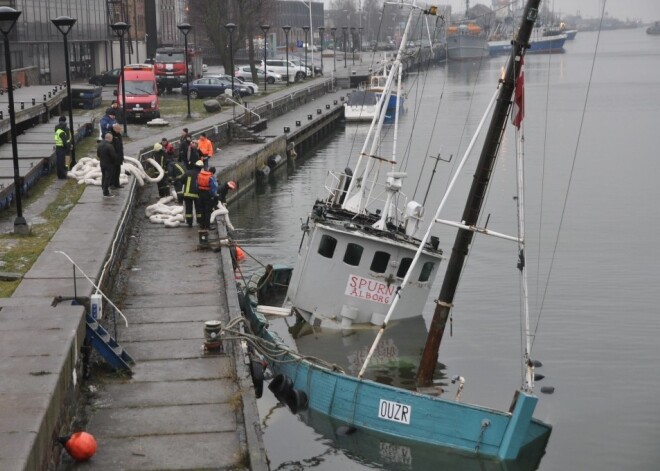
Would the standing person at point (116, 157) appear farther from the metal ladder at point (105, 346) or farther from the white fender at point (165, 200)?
the metal ladder at point (105, 346)

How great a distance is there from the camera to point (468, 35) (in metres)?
184

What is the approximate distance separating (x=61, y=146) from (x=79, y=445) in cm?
1868

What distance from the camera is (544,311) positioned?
2884cm

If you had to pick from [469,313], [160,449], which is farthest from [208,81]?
[160,449]

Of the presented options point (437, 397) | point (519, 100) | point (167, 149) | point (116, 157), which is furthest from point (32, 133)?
point (519, 100)

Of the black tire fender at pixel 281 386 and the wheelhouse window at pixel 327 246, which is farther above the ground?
the wheelhouse window at pixel 327 246

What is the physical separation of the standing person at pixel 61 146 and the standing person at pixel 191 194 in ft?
17.9

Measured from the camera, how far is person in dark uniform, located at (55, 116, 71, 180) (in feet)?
100.0

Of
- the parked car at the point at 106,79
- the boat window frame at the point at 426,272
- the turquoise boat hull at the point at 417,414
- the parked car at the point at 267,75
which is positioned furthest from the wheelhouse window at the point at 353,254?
the parked car at the point at 267,75

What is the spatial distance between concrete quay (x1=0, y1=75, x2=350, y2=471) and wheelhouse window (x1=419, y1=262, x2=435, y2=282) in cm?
499

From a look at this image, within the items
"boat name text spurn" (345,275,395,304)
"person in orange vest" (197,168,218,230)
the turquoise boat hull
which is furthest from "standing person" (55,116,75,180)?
the turquoise boat hull

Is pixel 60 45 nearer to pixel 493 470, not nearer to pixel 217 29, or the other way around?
pixel 217 29

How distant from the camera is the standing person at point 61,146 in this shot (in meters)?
30.5

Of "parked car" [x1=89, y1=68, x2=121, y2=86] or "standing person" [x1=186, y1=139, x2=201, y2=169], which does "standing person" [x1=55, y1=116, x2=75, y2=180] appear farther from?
"parked car" [x1=89, y1=68, x2=121, y2=86]
